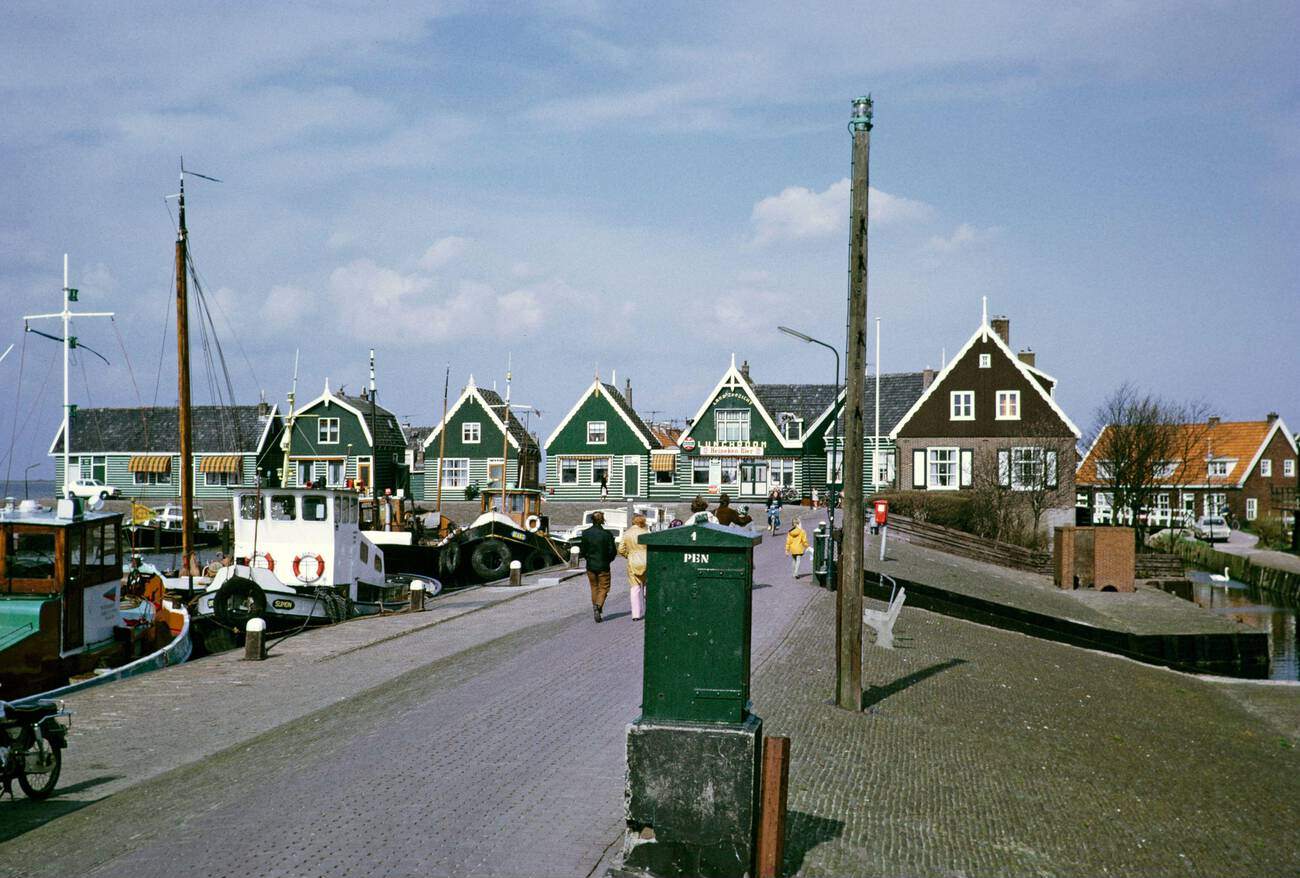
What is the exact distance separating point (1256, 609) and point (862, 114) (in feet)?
113

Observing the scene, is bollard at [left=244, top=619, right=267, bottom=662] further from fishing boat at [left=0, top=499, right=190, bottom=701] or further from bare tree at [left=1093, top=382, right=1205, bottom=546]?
bare tree at [left=1093, top=382, right=1205, bottom=546]

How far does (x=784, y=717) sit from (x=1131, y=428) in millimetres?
50209

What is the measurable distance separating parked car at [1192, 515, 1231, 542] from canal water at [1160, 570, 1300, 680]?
1293cm

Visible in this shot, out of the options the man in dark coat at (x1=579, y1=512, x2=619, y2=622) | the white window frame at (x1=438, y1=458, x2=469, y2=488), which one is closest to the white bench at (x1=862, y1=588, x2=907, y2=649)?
the man in dark coat at (x1=579, y1=512, x2=619, y2=622)

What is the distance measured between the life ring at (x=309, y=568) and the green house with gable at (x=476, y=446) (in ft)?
143

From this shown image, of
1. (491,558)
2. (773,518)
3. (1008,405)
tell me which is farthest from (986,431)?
(491,558)

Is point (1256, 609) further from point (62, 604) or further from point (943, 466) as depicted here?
point (62, 604)

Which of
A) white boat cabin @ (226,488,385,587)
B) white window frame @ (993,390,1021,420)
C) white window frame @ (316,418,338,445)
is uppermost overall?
white window frame @ (993,390,1021,420)

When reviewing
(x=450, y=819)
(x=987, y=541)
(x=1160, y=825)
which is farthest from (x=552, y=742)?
(x=987, y=541)

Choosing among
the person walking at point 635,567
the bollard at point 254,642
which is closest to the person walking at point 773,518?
the person walking at point 635,567

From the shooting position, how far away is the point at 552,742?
1081cm

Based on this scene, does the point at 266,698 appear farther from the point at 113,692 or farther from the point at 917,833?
the point at 917,833

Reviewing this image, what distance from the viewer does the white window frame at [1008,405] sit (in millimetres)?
57344

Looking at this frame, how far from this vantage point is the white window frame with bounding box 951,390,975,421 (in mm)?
58000
